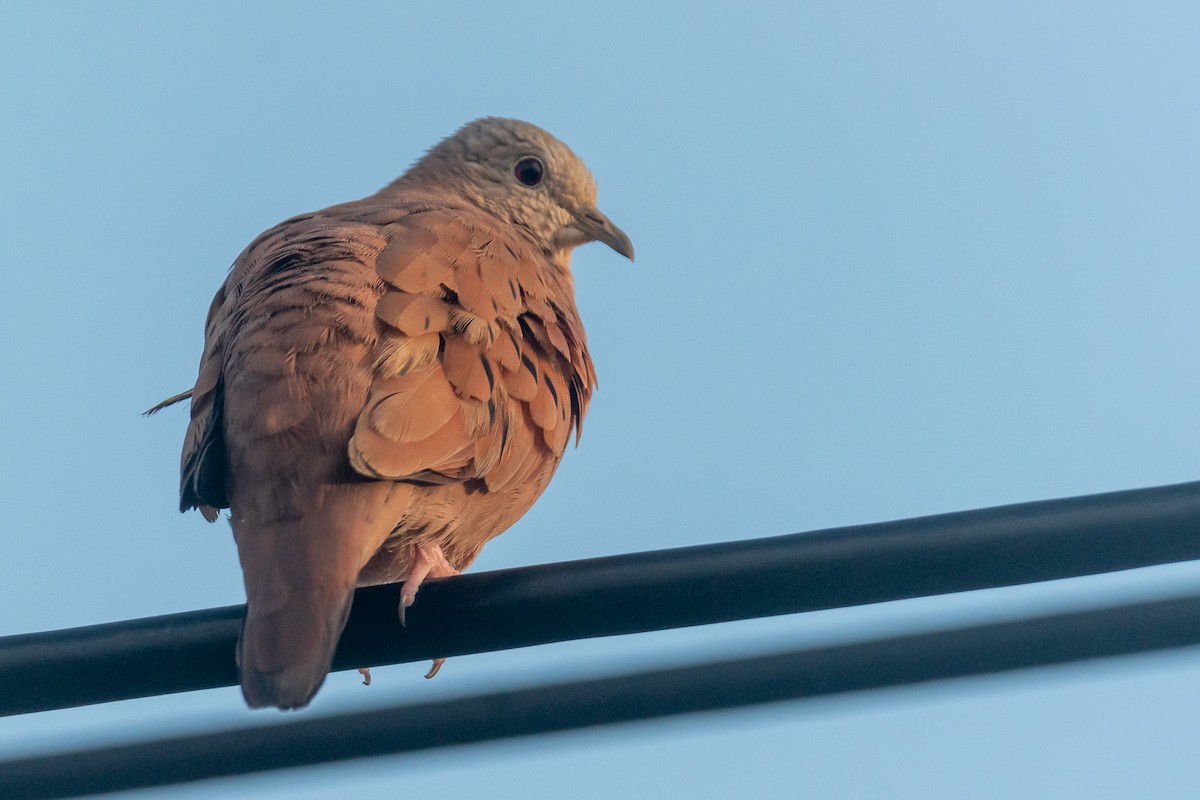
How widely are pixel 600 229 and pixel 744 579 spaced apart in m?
3.17

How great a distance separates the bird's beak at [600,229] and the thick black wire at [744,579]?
2.97 m

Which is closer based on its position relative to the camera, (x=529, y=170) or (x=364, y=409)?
(x=364, y=409)

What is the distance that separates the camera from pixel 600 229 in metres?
5.31

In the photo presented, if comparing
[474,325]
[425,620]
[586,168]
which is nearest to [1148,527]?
[425,620]

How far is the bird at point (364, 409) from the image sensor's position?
274 cm

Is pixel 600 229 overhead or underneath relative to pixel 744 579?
overhead

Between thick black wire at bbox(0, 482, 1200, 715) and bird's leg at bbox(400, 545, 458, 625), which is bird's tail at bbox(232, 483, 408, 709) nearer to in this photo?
thick black wire at bbox(0, 482, 1200, 715)

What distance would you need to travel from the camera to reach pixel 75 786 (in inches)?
102

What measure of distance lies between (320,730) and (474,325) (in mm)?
1041

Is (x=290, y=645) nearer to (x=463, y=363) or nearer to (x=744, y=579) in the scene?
(x=744, y=579)

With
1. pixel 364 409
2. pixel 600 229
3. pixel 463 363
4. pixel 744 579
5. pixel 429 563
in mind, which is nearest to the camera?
pixel 744 579

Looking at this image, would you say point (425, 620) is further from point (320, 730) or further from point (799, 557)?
point (799, 557)

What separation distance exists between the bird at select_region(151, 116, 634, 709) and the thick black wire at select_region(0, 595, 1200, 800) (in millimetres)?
243

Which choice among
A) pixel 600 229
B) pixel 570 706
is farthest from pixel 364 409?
pixel 600 229
